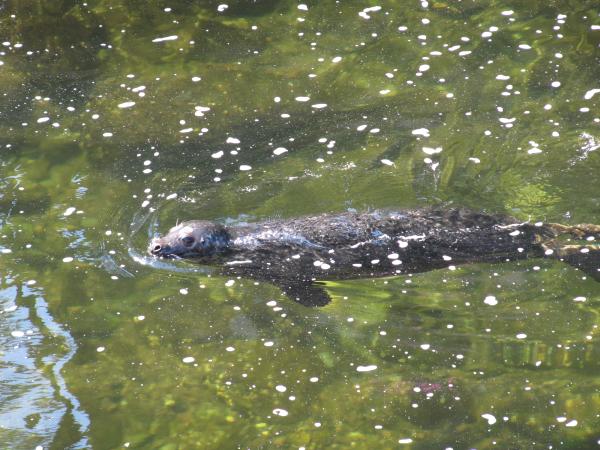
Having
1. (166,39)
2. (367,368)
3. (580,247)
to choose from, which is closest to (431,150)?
(580,247)

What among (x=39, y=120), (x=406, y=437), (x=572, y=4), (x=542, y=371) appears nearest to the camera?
(x=406, y=437)

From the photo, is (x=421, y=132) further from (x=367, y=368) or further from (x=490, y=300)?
(x=367, y=368)

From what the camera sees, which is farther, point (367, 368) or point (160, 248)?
point (160, 248)

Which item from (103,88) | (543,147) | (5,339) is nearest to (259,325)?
(5,339)

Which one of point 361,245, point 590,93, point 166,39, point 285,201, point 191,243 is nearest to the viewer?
point 361,245

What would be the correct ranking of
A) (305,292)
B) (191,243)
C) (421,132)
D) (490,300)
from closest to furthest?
1. (490,300)
2. (305,292)
3. (191,243)
4. (421,132)

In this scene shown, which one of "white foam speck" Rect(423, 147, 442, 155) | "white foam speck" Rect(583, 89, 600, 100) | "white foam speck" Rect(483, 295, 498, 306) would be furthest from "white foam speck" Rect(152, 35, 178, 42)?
"white foam speck" Rect(483, 295, 498, 306)

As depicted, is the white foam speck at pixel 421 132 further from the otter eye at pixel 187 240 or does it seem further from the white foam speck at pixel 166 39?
the white foam speck at pixel 166 39

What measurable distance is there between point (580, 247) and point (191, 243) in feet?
13.1

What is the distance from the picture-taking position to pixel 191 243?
8.79 metres

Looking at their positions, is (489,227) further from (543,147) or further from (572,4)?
(572,4)

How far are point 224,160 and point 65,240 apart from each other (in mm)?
2225

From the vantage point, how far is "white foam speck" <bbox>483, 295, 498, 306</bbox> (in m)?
8.03

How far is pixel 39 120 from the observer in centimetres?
1135
